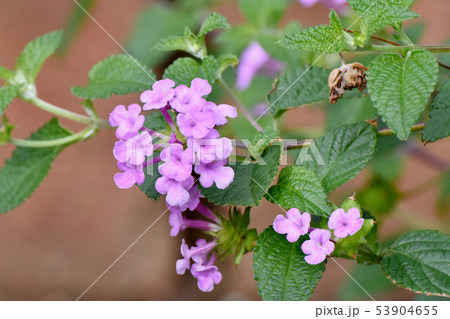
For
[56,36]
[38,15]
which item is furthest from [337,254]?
[38,15]

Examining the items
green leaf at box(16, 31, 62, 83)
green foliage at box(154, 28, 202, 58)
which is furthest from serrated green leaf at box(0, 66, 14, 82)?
green foliage at box(154, 28, 202, 58)

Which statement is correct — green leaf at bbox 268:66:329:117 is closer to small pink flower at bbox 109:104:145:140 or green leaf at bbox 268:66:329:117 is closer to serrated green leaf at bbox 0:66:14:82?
small pink flower at bbox 109:104:145:140

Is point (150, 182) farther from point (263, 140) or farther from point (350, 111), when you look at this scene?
point (350, 111)

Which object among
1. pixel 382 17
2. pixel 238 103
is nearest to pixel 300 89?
pixel 238 103

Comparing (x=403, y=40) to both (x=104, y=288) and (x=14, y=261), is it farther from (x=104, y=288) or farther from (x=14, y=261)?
(x=14, y=261)

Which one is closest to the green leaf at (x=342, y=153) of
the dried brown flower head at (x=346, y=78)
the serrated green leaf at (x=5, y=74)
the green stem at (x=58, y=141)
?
the dried brown flower head at (x=346, y=78)

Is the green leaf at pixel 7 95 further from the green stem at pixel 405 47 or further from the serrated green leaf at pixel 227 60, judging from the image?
the green stem at pixel 405 47
